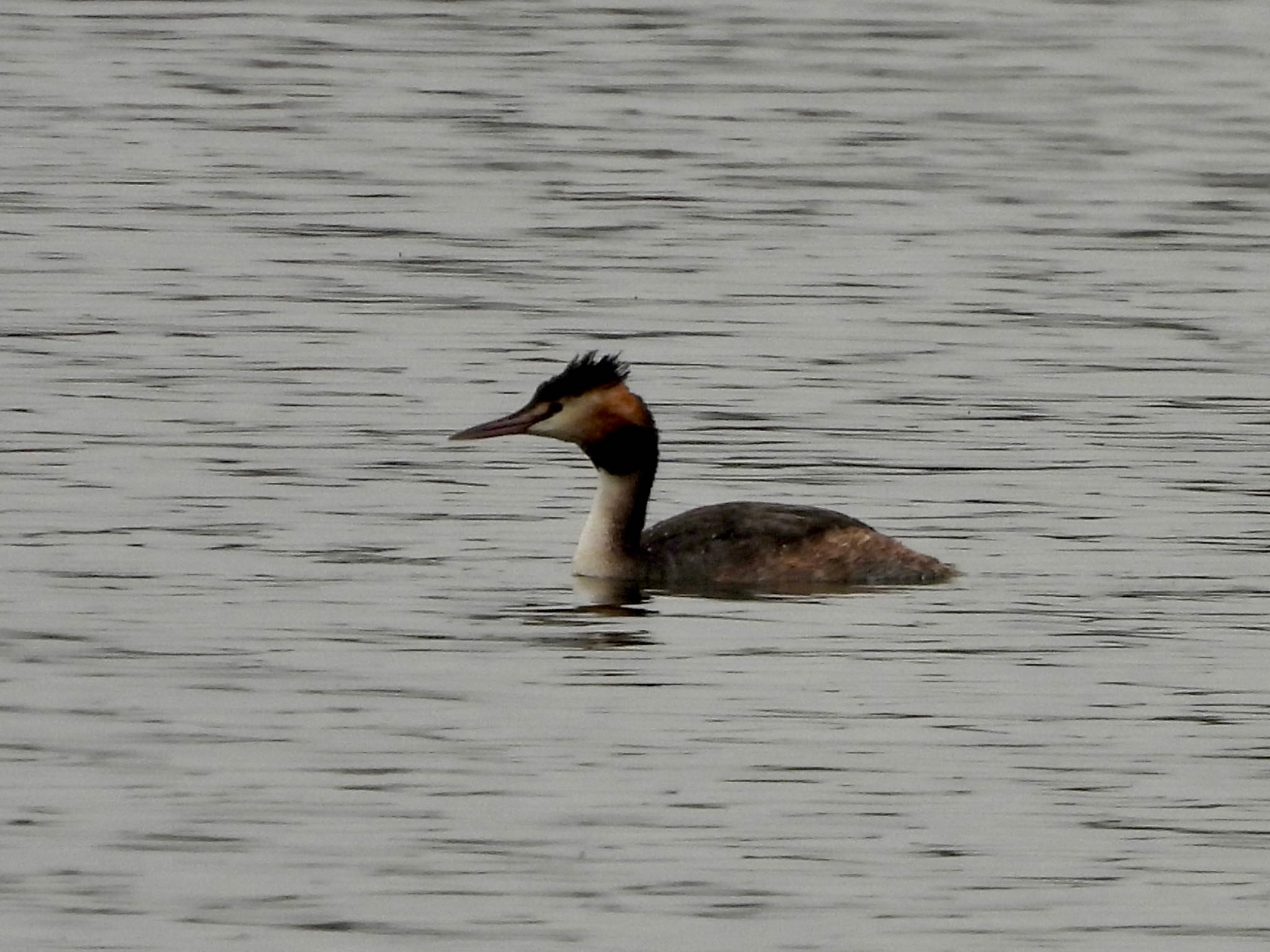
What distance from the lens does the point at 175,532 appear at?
16828 mm

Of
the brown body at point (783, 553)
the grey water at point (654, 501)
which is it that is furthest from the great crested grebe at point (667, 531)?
the grey water at point (654, 501)

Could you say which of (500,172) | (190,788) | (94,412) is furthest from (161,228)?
(190,788)

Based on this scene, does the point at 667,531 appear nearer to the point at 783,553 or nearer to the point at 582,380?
the point at 783,553

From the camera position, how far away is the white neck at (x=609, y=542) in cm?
1652

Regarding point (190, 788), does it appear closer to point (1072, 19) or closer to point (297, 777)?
point (297, 777)

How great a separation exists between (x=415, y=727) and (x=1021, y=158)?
18544 mm

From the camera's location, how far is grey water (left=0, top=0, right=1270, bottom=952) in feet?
37.8

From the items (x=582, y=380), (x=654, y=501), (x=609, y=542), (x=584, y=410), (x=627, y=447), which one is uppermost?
(x=582, y=380)

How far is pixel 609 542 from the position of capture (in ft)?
54.2

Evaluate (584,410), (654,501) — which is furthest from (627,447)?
(654,501)

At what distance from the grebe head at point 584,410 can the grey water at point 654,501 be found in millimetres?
544

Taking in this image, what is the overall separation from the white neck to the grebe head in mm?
434

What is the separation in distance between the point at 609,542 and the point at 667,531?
28cm

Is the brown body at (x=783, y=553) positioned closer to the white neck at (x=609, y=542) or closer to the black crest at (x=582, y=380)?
the white neck at (x=609, y=542)
